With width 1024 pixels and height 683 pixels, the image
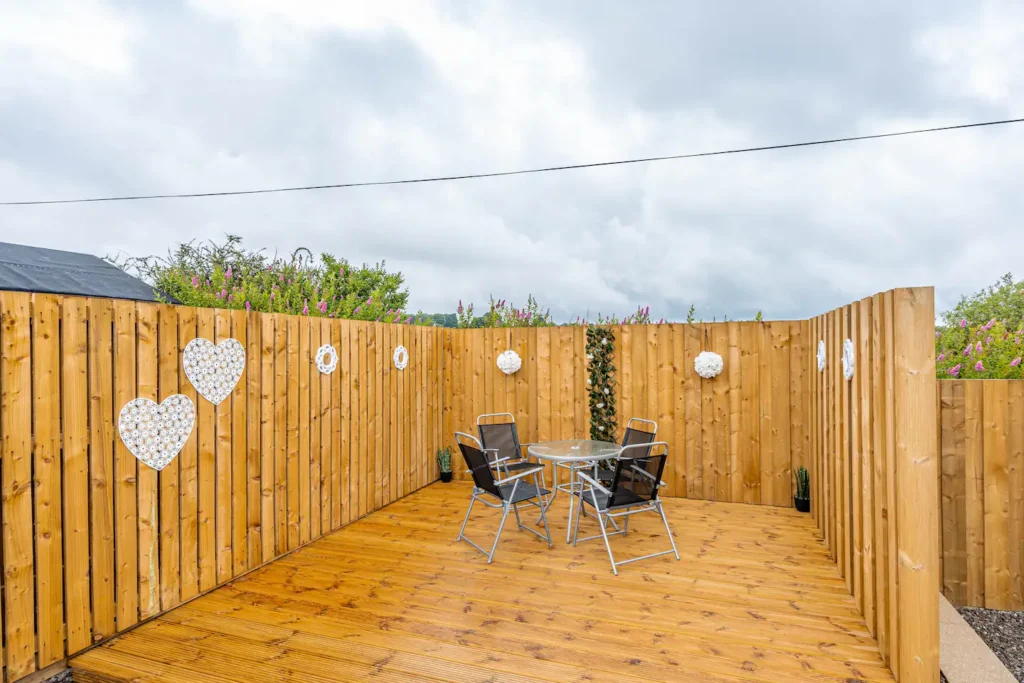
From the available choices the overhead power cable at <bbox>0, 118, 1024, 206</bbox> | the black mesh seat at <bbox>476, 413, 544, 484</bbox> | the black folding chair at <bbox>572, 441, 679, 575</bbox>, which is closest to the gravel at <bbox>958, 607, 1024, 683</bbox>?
the black folding chair at <bbox>572, 441, 679, 575</bbox>

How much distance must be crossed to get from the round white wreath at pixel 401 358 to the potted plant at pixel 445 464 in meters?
1.34

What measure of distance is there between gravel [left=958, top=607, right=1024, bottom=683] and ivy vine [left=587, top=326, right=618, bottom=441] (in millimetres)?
3151

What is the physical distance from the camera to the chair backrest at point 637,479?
3.52m

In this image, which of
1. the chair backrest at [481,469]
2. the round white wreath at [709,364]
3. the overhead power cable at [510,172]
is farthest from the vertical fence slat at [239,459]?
the overhead power cable at [510,172]

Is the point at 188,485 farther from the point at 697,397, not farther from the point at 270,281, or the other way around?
the point at 270,281

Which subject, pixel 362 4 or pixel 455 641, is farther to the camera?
pixel 362 4

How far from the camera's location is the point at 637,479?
371 centimetres

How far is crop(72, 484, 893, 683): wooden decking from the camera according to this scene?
7.55 feet

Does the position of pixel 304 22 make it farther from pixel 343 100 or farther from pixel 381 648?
pixel 381 648

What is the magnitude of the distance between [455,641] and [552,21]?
7.69 meters

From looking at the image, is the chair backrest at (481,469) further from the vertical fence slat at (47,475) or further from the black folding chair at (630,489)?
the vertical fence slat at (47,475)

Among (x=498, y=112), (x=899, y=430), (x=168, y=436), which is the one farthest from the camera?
(x=498, y=112)

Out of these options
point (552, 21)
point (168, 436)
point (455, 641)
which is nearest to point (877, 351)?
point (455, 641)

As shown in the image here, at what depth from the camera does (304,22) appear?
6789 mm
